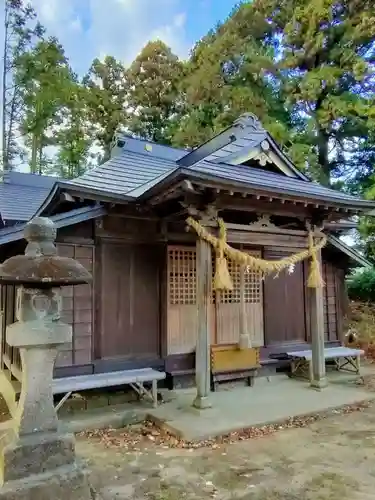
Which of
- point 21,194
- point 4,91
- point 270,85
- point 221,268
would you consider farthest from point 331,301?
point 4,91

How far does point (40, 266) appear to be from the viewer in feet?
10.3

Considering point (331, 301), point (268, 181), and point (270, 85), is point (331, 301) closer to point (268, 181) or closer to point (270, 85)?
point (268, 181)

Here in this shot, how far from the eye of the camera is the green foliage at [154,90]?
21406 millimetres

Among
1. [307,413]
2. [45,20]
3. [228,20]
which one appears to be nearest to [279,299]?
[307,413]

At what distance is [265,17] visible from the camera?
1522 cm

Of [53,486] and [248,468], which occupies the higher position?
[53,486]

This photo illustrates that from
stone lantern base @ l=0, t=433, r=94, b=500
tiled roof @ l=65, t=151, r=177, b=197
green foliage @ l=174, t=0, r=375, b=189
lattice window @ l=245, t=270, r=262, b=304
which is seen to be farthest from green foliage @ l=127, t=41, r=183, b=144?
stone lantern base @ l=0, t=433, r=94, b=500

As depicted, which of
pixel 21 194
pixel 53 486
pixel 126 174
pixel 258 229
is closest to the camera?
pixel 53 486

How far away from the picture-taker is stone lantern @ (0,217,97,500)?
290 centimetres

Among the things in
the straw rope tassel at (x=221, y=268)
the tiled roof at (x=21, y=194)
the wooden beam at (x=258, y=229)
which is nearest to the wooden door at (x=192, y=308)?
the wooden beam at (x=258, y=229)

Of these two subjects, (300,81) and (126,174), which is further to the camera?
(300,81)

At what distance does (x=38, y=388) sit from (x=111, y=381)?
2257 mm

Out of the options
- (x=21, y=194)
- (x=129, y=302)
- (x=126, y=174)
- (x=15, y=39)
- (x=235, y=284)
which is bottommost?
(x=129, y=302)

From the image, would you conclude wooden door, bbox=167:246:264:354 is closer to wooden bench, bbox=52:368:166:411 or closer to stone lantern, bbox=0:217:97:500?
wooden bench, bbox=52:368:166:411
